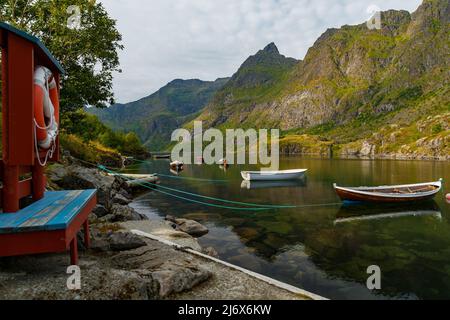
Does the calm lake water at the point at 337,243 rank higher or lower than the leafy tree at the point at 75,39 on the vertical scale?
lower

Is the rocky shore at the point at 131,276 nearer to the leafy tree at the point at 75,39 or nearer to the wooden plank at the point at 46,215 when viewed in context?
the wooden plank at the point at 46,215

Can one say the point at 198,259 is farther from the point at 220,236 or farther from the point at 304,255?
the point at 220,236

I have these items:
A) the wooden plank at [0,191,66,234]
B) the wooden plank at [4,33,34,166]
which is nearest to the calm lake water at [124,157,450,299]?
the wooden plank at [0,191,66,234]

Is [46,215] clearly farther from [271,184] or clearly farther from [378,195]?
[271,184]

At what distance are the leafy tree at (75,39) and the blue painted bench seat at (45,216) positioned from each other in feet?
68.0

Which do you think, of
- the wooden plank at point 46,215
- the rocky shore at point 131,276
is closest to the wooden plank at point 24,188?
the wooden plank at point 46,215

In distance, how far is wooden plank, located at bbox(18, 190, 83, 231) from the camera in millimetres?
7500

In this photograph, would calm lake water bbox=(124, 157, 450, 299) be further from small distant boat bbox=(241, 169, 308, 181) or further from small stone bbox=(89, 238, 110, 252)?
small distant boat bbox=(241, 169, 308, 181)

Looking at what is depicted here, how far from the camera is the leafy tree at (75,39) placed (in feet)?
88.8

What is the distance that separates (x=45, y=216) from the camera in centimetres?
838

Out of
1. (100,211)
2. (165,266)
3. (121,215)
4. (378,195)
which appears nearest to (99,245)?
(165,266)

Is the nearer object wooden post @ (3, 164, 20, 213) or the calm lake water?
wooden post @ (3, 164, 20, 213)

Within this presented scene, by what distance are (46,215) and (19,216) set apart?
2.19 ft
